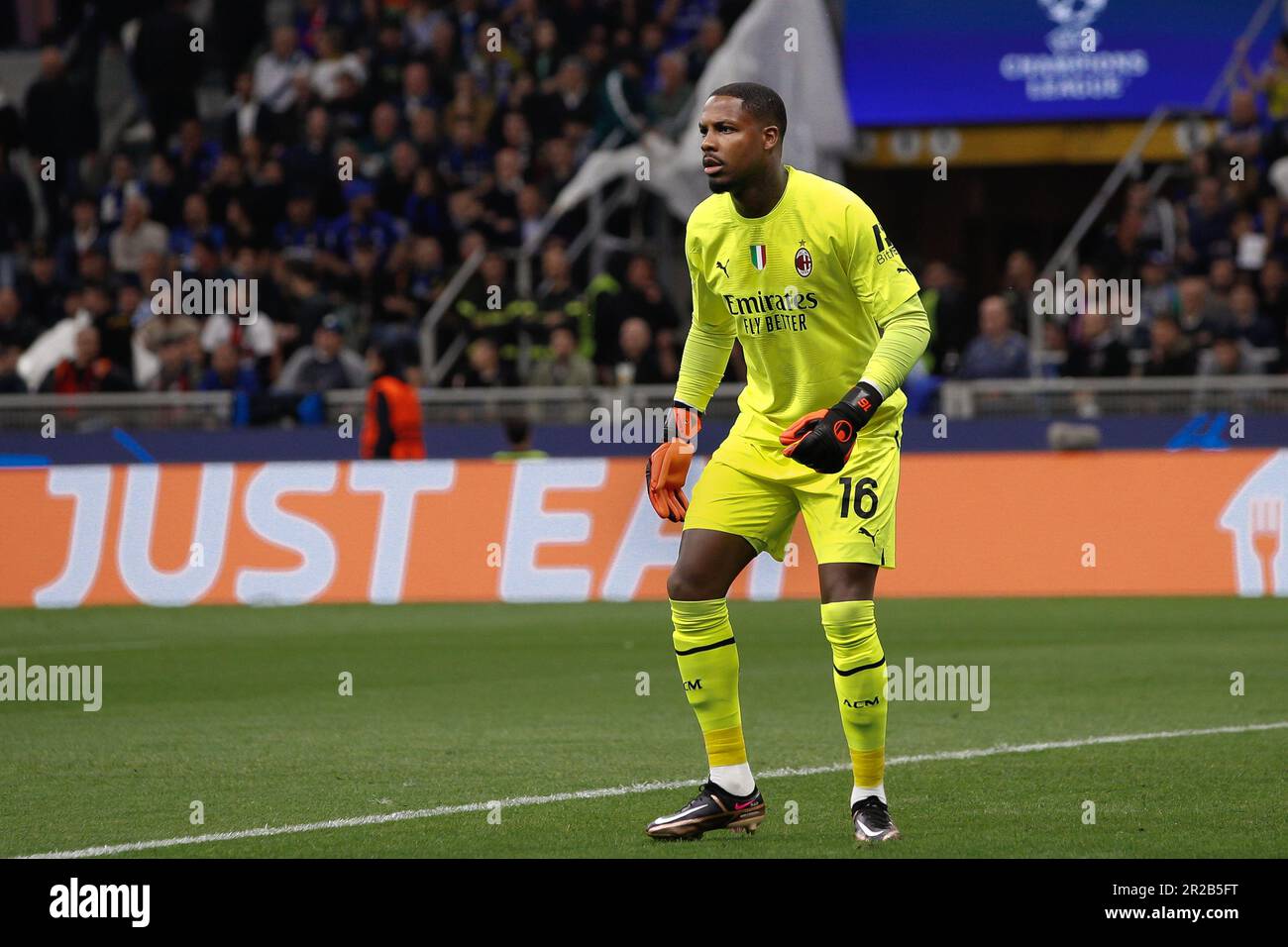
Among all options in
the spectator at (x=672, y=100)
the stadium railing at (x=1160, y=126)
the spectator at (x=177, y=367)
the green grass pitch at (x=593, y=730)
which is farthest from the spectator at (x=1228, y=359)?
the spectator at (x=177, y=367)

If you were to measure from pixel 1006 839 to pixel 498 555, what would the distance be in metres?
9.65

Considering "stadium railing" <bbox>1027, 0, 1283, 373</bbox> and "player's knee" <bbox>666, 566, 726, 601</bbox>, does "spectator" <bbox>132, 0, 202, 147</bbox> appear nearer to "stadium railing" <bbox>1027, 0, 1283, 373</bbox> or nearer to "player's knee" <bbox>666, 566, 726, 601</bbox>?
"stadium railing" <bbox>1027, 0, 1283, 373</bbox>

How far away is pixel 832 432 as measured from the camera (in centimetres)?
693

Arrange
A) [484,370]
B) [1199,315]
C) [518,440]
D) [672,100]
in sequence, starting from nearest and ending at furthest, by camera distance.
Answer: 1. [518,440]
2. [1199,315]
3. [484,370]
4. [672,100]

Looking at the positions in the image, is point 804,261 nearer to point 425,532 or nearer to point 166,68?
point 425,532

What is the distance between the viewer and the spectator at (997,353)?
18.8 m

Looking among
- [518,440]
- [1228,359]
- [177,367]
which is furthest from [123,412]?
[1228,359]

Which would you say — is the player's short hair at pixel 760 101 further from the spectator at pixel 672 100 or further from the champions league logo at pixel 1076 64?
the champions league logo at pixel 1076 64

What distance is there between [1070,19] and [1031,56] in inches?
23.5

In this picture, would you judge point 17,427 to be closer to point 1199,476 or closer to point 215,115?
point 215,115

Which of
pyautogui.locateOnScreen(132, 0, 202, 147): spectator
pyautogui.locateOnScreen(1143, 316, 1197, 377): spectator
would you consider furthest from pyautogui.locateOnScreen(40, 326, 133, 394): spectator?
Answer: pyautogui.locateOnScreen(1143, 316, 1197, 377): spectator

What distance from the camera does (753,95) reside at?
7.25 meters

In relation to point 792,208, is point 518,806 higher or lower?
lower

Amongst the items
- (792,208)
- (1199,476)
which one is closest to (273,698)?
(792,208)
